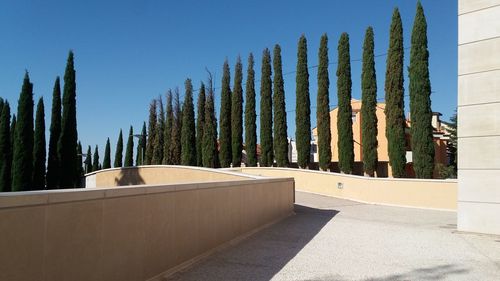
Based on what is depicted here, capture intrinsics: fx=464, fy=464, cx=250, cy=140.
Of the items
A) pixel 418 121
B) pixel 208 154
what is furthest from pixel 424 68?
pixel 208 154

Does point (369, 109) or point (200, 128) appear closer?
point (369, 109)

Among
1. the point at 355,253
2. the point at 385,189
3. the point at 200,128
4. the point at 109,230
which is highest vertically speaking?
the point at 200,128

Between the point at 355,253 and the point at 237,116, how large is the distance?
2600cm

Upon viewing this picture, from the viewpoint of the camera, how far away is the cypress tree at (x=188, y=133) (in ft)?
121

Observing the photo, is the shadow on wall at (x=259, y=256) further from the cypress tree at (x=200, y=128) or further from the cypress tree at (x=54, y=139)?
the cypress tree at (x=200, y=128)

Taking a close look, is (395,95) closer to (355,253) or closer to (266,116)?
(266,116)

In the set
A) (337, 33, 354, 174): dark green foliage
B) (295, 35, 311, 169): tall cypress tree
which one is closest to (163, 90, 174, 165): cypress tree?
(295, 35, 311, 169): tall cypress tree

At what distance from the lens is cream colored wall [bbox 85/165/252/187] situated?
1923 centimetres

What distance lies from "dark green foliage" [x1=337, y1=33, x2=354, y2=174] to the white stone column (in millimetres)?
15481

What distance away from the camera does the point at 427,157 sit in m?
21.8

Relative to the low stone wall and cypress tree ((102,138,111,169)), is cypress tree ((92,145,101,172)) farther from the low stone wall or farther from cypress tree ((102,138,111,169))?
the low stone wall

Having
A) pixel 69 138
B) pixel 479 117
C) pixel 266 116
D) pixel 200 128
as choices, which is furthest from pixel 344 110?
pixel 69 138

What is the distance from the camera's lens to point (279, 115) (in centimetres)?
3119

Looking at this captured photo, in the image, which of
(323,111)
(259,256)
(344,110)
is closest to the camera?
(259,256)
